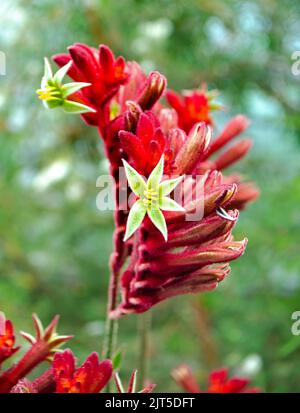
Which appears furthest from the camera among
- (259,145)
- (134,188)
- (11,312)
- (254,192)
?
(259,145)

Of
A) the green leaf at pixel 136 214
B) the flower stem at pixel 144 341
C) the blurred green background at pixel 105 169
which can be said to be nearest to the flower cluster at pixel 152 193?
the green leaf at pixel 136 214

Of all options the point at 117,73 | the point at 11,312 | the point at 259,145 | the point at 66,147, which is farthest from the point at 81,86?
the point at 259,145

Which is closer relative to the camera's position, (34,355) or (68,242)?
(34,355)

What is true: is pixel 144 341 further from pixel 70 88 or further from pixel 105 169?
pixel 105 169

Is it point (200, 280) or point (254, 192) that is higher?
point (254, 192)

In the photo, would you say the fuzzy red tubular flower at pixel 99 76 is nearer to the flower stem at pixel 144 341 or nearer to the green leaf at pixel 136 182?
the green leaf at pixel 136 182

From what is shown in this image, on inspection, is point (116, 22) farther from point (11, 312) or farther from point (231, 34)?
point (11, 312)

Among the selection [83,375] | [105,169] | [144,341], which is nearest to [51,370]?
[83,375]
